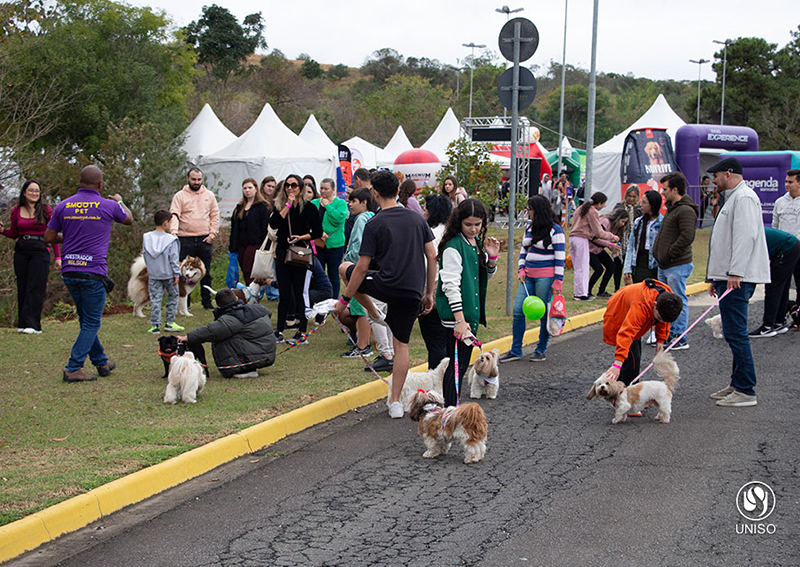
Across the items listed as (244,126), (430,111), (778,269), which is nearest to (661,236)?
(778,269)

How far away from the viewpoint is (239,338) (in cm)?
797

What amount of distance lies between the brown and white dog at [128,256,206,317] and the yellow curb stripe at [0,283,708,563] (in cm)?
452

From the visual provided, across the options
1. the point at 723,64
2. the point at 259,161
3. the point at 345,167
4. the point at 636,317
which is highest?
the point at 723,64

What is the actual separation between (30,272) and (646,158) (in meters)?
21.0

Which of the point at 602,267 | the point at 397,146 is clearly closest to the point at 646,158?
the point at 602,267

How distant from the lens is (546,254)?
8.66 m

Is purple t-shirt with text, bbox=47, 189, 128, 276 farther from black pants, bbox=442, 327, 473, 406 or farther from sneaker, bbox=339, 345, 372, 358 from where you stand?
black pants, bbox=442, 327, 473, 406

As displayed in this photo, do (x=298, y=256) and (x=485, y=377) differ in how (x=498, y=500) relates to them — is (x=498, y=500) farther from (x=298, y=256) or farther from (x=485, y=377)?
(x=298, y=256)

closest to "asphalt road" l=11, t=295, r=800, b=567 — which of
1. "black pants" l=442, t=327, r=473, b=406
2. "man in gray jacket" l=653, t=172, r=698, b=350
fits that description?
"black pants" l=442, t=327, r=473, b=406

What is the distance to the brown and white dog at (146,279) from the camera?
1116 cm

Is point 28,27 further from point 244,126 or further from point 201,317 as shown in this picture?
point 244,126

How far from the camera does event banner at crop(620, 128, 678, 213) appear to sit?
26.1 meters

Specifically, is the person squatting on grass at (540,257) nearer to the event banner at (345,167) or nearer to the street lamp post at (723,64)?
the event banner at (345,167)

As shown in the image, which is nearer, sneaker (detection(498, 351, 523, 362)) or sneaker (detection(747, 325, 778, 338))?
sneaker (detection(498, 351, 523, 362))
